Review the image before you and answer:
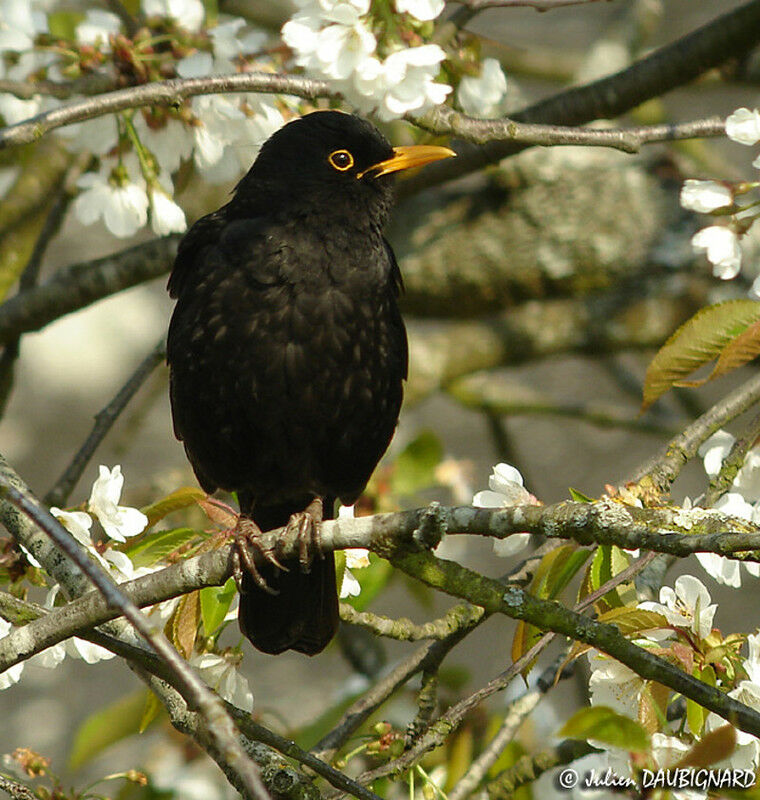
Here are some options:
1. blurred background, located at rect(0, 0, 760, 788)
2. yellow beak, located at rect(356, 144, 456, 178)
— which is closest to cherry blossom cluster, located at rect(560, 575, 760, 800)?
yellow beak, located at rect(356, 144, 456, 178)

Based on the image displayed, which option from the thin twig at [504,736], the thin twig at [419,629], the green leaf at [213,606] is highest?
the green leaf at [213,606]

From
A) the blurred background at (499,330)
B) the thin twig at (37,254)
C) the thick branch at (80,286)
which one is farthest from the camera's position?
the blurred background at (499,330)

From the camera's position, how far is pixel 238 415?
3137 mm

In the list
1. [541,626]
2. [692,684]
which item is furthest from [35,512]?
[692,684]

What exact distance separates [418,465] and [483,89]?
1.29 meters

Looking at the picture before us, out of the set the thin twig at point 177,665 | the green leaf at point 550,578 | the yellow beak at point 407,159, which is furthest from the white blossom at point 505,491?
the thin twig at point 177,665

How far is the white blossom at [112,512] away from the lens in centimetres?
248

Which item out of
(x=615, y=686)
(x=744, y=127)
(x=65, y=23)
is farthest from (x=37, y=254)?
(x=615, y=686)

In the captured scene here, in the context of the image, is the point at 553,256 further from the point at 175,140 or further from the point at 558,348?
the point at 175,140

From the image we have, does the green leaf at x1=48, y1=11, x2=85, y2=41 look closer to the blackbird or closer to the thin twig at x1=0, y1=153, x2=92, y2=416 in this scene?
the thin twig at x1=0, y1=153, x2=92, y2=416

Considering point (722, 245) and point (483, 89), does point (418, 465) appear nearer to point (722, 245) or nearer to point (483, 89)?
point (483, 89)

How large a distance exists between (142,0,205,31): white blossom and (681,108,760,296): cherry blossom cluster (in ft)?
4.65

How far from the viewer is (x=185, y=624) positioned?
2.45 m

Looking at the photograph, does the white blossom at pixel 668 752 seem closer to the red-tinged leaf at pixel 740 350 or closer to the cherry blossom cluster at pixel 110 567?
the red-tinged leaf at pixel 740 350
